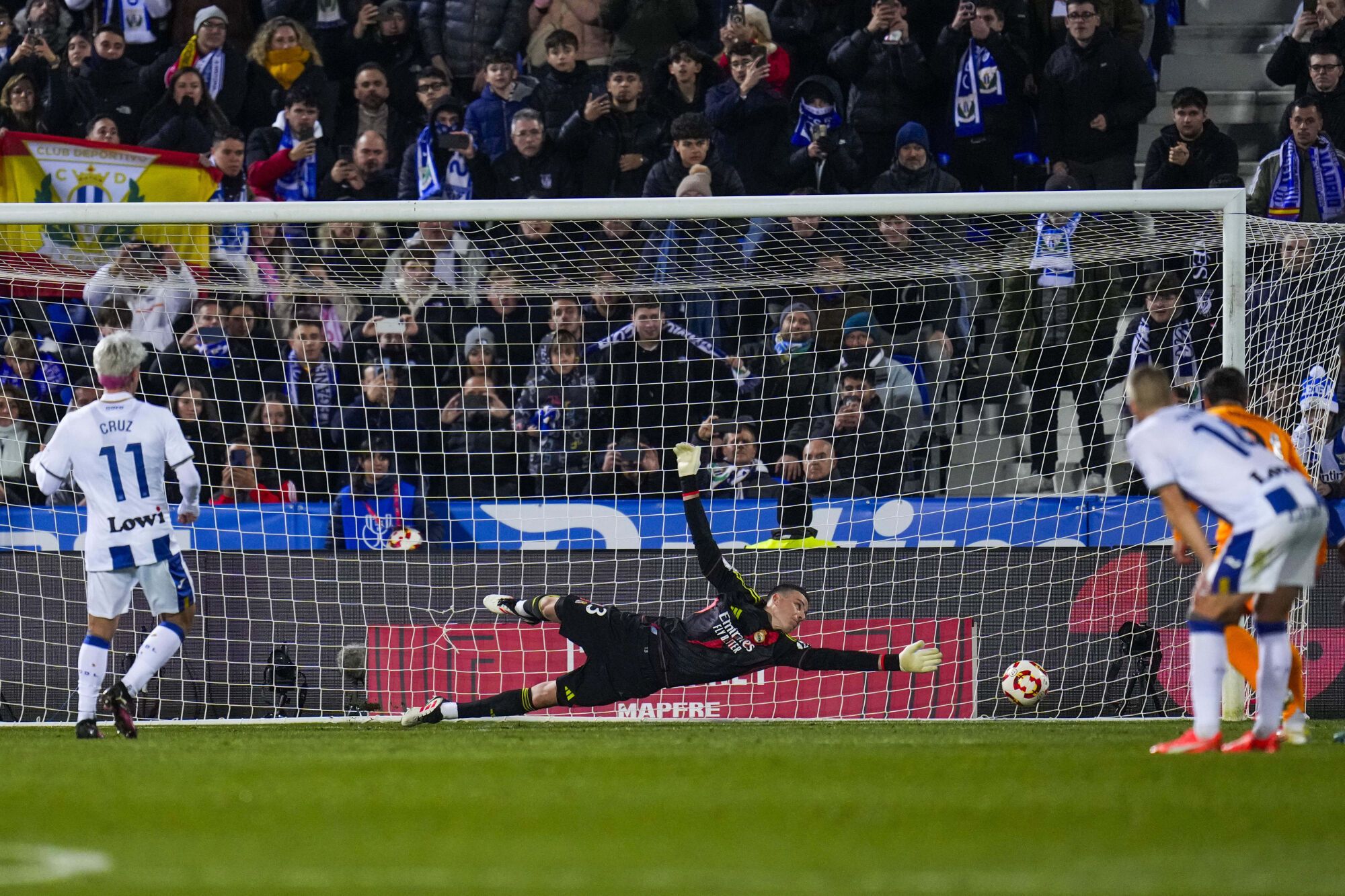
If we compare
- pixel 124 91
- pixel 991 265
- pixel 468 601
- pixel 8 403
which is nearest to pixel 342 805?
pixel 468 601

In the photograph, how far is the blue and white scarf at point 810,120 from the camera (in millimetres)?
12898

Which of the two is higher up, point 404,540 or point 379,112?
point 379,112

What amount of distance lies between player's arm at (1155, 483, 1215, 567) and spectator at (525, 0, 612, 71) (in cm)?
863

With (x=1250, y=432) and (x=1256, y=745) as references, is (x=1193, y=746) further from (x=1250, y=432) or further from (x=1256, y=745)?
(x=1250, y=432)

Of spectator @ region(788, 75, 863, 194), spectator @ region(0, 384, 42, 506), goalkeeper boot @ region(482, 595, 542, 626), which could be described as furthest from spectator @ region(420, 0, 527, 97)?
goalkeeper boot @ region(482, 595, 542, 626)

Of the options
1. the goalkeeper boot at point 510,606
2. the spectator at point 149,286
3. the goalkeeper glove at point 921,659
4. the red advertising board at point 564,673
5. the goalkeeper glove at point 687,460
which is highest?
the spectator at point 149,286

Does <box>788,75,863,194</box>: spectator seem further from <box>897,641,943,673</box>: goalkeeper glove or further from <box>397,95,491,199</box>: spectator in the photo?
<box>897,641,943,673</box>: goalkeeper glove

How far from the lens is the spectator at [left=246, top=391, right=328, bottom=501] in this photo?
1173cm

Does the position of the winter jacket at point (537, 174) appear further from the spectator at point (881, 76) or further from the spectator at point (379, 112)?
the spectator at point (881, 76)

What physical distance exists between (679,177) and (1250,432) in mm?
6303

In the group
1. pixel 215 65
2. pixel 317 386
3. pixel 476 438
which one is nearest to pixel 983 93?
pixel 476 438

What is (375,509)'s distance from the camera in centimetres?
1118

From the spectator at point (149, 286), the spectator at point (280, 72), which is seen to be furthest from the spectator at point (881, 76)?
the spectator at point (149, 286)

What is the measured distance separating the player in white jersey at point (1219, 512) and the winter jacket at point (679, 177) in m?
6.08
